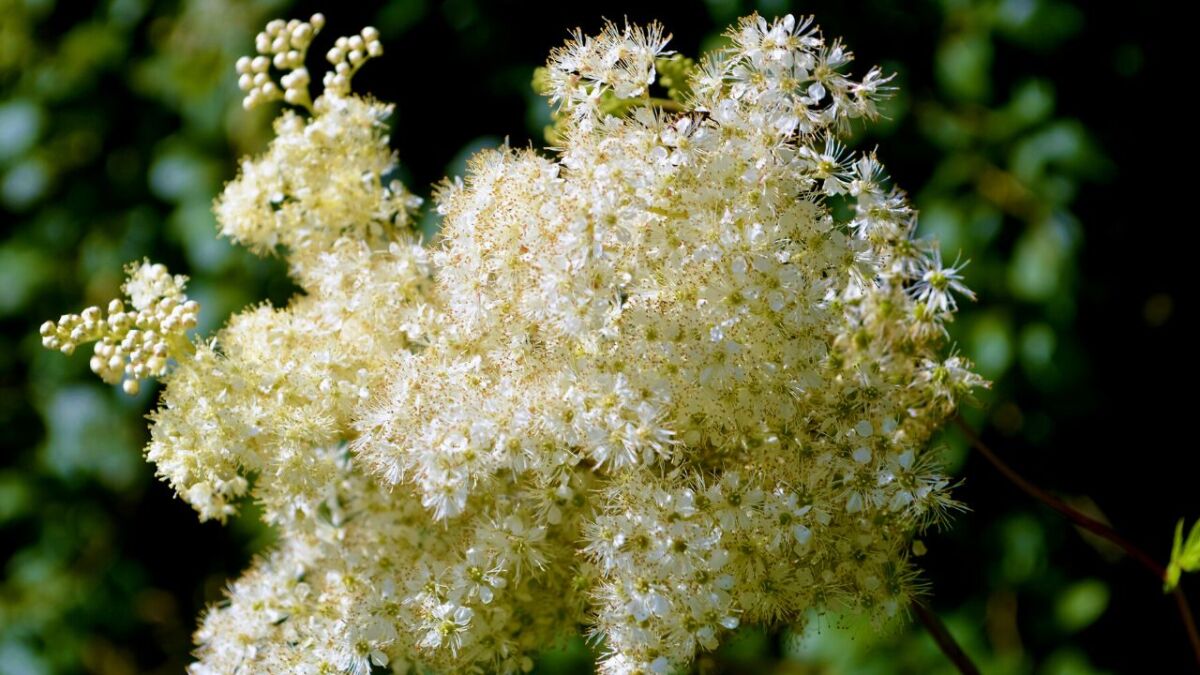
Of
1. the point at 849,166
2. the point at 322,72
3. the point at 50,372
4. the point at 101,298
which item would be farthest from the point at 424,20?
the point at 849,166

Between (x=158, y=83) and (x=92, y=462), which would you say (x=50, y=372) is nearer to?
(x=92, y=462)

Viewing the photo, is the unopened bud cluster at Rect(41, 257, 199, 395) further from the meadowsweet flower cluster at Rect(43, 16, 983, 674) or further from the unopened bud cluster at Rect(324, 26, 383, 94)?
the unopened bud cluster at Rect(324, 26, 383, 94)

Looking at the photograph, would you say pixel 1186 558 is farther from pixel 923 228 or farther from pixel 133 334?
pixel 923 228

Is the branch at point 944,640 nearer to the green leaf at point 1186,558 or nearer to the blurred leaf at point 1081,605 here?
the green leaf at point 1186,558

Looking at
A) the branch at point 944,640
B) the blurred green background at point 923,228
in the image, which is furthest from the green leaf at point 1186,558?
the blurred green background at point 923,228

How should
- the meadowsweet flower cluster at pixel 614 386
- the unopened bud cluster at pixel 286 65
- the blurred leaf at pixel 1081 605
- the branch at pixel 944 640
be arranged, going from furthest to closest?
the blurred leaf at pixel 1081 605 → the unopened bud cluster at pixel 286 65 → the branch at pixel 944 640 → the meadowsweet flower cluster at pixel 614 386

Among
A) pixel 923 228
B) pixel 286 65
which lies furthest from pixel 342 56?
pixel 923 228
